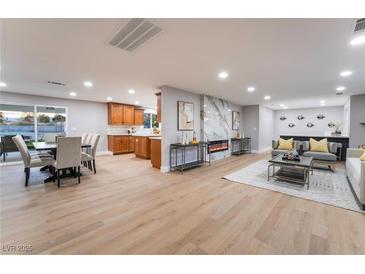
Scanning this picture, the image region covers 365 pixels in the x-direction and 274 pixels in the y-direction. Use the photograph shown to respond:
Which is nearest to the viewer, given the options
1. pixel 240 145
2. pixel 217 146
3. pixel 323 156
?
pixel 323 156

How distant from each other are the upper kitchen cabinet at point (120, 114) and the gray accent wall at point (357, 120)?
29.4ft

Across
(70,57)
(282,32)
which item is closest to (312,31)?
(282,32)

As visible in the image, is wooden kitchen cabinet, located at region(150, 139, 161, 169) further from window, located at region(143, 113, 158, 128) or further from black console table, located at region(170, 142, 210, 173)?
window, located at region(143, 113, 158, 128)

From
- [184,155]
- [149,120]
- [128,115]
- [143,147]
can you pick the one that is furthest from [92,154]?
[149,120]

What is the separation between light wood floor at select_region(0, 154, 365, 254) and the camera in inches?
64.0

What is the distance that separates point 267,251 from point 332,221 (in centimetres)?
127

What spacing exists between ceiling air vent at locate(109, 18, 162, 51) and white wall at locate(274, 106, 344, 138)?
411 inches

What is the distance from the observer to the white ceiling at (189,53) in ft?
6.02

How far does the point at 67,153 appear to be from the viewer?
11.0 ft

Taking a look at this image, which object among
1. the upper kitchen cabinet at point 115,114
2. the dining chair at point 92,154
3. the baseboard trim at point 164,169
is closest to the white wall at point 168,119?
the baseboard trim at point 164,169

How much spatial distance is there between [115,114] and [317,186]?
7610 millimetres

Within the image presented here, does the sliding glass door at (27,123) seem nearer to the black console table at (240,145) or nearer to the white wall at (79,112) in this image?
the white wall at (79,112)

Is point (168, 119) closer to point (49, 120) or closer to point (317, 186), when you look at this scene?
point (317, 186)
